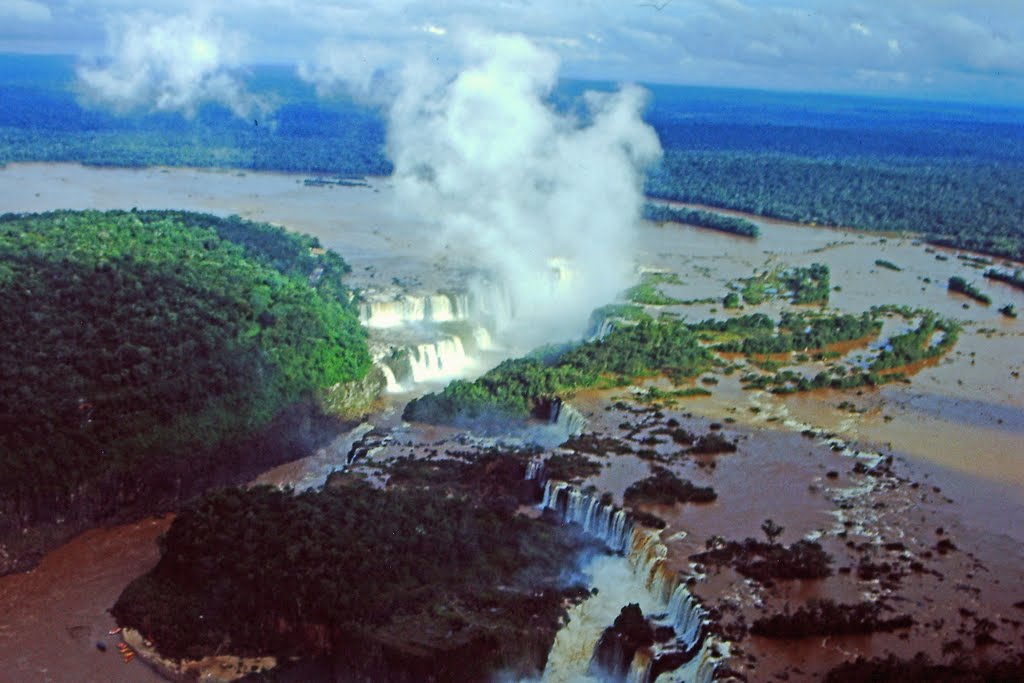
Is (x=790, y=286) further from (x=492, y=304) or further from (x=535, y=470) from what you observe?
(x=535, y=470)

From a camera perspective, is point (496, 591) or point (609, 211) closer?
point (496, 591)

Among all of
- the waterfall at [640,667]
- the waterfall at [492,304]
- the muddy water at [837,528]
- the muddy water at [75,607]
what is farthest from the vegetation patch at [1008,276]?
the muddy water at [75,607]

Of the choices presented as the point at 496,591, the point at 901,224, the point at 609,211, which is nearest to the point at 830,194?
the point at 901,224

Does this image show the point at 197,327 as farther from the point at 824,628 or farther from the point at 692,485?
the point at 824,628

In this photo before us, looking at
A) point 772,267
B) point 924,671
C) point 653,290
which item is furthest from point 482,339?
point 924,671

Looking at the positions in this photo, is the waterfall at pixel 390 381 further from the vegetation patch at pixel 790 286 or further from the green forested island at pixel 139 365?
the vegetation patch at pixel 790 286

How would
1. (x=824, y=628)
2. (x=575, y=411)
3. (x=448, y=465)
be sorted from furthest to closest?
1. (x=575, y=411)
2. (x=448, y=465)
3. (x=824, y=628)

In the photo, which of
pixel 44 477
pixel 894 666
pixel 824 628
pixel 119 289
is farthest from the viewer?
pixel 119 289
